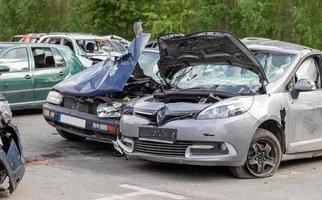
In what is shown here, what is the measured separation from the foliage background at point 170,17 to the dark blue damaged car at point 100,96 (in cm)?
1369

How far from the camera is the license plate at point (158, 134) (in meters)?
7.62

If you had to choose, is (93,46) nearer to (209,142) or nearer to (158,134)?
(158,134)

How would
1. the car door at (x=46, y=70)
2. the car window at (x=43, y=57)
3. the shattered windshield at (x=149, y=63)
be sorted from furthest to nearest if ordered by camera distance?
1. the car window at (x=43, y=57)
2. the car door at (x=46, y=70)
3. the shattered windshield at (x=149, y=63)

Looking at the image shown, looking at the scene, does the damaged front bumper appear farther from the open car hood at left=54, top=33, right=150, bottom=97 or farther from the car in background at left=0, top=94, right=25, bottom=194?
the open car hood at left=54, top=33, right=150, bottom=97

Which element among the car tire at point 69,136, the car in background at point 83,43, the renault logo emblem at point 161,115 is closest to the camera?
the renault logo emblem at point 161,115

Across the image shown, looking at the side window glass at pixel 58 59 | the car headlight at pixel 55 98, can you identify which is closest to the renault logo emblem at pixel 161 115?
the car headlight at pixel 55 98

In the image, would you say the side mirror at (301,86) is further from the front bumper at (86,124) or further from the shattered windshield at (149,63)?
the shattered windshield at (149,63)

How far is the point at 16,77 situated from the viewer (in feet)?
42.2

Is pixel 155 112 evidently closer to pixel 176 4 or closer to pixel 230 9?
pixel 230 9

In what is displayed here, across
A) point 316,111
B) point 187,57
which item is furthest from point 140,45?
point 316,111

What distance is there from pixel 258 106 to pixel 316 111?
121 centimetres

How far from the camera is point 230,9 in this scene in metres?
28.2

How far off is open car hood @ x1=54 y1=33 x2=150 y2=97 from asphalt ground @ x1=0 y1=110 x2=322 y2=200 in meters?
0.94

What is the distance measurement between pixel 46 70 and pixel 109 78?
4320 millimetres
